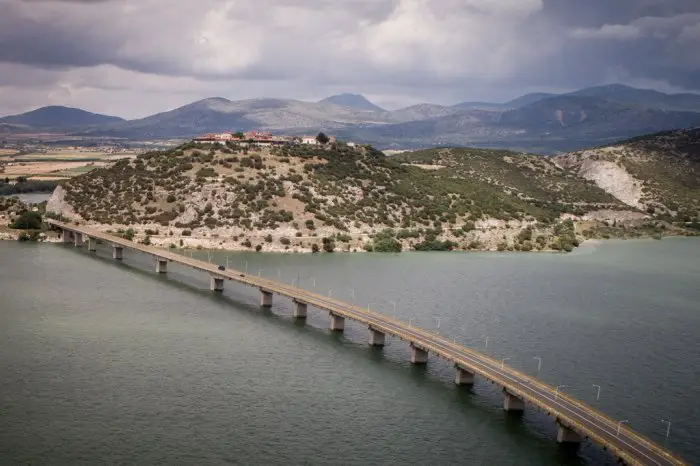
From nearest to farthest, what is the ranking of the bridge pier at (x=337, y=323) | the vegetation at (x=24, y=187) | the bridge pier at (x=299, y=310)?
the bridge pier at (x=337, y=323)
the bridge pier at (x=299, y=310)
the vegetation at (x=24, y=187)

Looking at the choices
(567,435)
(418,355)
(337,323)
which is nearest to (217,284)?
(337,323)

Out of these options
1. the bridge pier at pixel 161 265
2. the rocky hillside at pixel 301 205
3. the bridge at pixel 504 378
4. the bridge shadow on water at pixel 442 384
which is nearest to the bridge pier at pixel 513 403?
the bridge at pixel 504 378

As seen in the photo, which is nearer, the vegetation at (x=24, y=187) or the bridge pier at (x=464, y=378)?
the bridge pier at (x=464, y=378)

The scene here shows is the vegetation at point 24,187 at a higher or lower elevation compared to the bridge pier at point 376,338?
Result: higher

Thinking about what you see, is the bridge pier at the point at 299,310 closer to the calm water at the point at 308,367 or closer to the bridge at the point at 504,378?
the bridge at the point at 504,378

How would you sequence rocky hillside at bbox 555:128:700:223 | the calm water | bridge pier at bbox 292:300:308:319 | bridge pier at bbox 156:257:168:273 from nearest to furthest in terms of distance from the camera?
the calm water, bridge pier at bbox 292:300:308:319, bridge pier at bbox 156:257:168:273, rocky hillside at bbox 555:128:700:223

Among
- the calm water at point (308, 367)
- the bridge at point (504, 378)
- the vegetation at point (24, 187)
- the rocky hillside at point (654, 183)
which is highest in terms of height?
the rocky hillside at point (654, 183)

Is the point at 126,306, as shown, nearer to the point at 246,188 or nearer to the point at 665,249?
the point at 246,188

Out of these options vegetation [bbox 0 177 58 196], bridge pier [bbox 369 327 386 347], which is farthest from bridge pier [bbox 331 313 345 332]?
vegetation [bbox 0 177 58 196]

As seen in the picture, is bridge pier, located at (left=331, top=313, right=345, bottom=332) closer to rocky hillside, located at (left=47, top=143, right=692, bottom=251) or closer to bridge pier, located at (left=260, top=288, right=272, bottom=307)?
bridge pier, located at (left=260, top=288, right=272, bottom=307)
